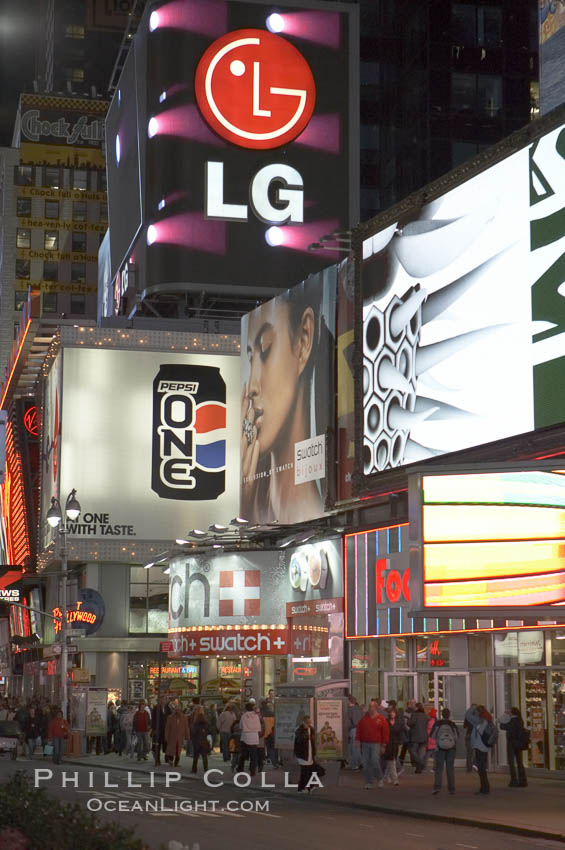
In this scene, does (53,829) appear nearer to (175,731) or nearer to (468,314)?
(468,314)

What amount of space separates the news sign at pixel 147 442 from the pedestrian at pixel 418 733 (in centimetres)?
2877

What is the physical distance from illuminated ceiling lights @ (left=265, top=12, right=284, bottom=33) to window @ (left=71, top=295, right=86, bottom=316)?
246 ft

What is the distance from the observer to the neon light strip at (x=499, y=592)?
77.8ft

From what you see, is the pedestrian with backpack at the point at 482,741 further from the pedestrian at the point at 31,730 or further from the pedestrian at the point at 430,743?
the pedestrian at the point at 31,730

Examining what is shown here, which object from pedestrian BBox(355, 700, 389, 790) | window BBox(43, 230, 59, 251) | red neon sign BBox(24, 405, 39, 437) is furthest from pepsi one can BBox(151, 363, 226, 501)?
window BBox(43, 230, 59, 251)

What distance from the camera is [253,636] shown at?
45.8m

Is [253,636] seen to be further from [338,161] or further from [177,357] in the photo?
[338,161]

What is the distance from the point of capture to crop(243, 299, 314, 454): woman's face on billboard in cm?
4550

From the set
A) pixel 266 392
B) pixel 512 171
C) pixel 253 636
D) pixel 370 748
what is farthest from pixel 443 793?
pixel 266 392

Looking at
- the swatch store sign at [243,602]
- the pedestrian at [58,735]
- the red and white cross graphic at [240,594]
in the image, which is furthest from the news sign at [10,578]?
the pedestrian at [58,735]

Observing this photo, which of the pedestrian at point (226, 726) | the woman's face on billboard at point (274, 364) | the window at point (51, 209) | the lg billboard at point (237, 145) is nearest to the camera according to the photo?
the pedestrian at point (226, 726)

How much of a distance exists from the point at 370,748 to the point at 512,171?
526 inches

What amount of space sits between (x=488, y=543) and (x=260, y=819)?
6000 millimetres

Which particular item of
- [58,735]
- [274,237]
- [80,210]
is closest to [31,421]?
[274,237]
